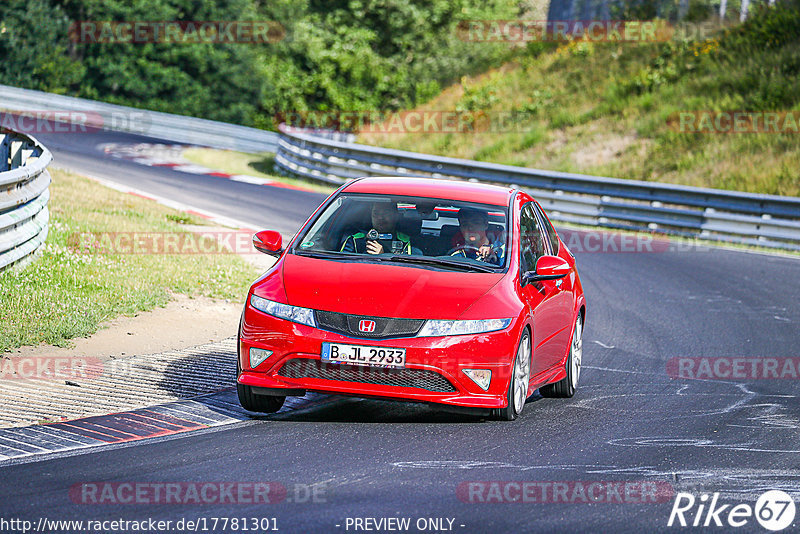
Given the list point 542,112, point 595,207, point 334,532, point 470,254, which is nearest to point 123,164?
point 595,207

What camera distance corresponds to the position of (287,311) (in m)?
7.71

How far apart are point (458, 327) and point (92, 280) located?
6.00 metres

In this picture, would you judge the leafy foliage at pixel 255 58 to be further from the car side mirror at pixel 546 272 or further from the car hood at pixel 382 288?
the car hood at pixel 382 288

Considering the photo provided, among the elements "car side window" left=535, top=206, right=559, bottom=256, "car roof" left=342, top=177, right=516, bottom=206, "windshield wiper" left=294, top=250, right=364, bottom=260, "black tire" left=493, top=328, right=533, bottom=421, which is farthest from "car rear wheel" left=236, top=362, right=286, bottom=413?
"car side window" left=535, top=206, right=559, bottom=256

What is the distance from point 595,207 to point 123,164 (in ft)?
38.2

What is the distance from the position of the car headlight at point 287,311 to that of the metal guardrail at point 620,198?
16.5m

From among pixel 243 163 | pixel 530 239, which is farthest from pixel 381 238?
pixel 243 163

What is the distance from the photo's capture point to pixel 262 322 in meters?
7.77

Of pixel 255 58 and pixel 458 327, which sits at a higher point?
pixel 458 327

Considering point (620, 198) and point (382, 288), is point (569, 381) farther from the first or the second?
point (620, 198)

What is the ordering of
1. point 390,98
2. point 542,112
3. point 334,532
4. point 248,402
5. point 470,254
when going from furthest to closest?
point 390,98, point 542,112, point 470,254, point 248,402, point 334,532

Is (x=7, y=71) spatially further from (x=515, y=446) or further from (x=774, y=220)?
(x=515, y=446)

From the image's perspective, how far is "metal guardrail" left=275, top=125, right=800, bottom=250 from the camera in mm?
22766

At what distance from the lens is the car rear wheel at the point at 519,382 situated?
795cm
